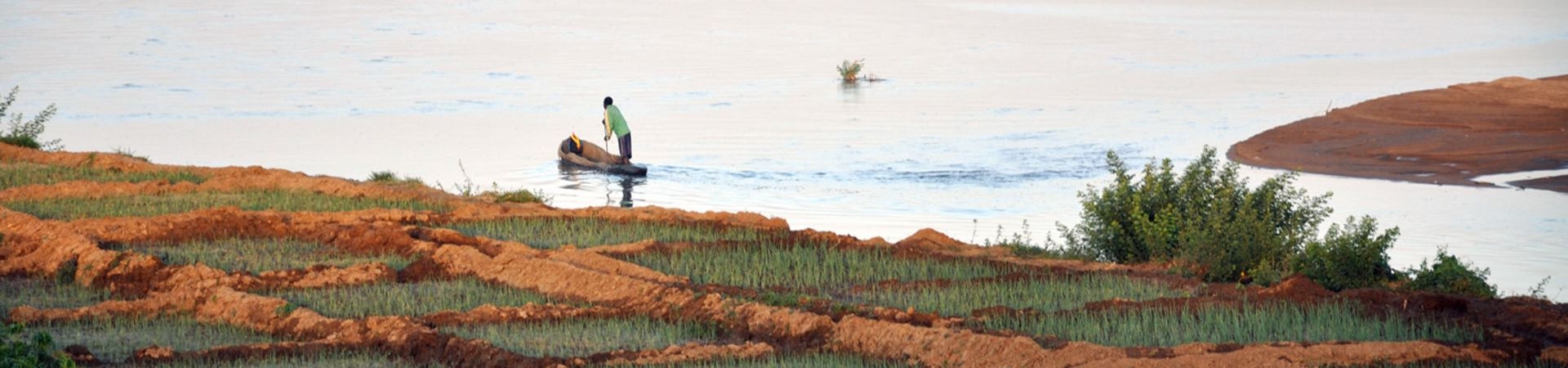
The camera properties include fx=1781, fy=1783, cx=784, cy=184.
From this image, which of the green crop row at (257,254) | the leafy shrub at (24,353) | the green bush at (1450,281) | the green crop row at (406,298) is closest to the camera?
the leafy shrub at (24,353)

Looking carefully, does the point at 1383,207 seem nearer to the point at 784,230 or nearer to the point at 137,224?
the point at 784,230

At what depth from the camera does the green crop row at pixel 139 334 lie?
9555 millimetres

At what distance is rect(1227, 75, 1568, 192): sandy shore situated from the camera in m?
22.8

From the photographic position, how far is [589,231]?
14172mm

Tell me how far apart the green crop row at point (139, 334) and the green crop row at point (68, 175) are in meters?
7.13

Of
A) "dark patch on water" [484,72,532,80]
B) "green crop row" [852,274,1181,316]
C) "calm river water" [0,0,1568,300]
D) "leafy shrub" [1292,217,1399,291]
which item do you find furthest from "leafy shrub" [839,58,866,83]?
"green crop row" [852,274,1181,316]

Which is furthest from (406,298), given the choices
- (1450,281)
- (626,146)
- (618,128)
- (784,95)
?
(784,95)

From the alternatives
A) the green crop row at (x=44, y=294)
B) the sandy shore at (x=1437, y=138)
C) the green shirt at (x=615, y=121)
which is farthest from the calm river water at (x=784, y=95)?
the green crop row at (x=44, y=294)

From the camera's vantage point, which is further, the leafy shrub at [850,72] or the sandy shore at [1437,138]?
the leafy shrub at [850,72]

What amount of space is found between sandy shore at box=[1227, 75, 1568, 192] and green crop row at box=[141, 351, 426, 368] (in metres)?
16.0

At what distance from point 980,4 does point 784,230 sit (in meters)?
70.3

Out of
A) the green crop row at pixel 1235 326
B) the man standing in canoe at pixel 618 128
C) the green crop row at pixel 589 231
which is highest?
the man standing in canoe at pixel 618 128

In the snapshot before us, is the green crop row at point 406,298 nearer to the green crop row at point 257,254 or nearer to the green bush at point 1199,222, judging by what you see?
the green crop row at point 257,254

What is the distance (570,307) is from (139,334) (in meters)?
2.43
